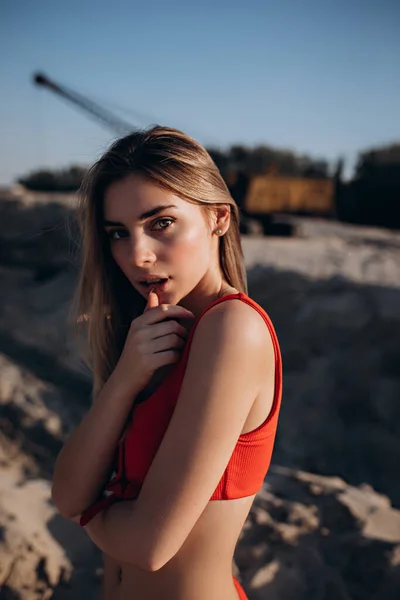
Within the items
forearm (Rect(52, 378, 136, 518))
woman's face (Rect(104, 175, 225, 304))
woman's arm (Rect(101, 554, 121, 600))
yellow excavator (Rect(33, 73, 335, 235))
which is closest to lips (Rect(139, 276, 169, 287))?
woman's face (Rect(104, 175, 225, 304))

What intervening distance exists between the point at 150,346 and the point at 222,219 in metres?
0.35

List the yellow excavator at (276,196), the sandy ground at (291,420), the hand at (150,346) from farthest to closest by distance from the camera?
the yellow excavator at (276,196)
the sandy ground at (291,420)
the hand at (150,346)

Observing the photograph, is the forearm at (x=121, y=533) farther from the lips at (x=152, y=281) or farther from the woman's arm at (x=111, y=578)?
the lips at (x=152, y=281)

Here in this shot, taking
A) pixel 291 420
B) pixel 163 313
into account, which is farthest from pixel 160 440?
pixel 291 420

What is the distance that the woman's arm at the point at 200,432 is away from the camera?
2.80ft

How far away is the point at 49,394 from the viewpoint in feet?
13.7

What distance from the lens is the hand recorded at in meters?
→ 0.98

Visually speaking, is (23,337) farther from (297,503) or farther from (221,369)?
(221,369)

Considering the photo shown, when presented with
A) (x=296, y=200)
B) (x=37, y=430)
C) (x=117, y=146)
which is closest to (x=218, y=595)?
(x=117, y=146)

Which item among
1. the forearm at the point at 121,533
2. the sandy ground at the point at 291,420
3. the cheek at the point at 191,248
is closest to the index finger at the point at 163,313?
the cheek at the point at 191,248

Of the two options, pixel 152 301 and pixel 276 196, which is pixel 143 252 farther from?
pixel 276 196

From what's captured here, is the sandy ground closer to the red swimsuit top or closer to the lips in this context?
the lips

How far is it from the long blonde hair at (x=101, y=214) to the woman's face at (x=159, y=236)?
0.03 m

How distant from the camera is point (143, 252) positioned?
1.05 m
